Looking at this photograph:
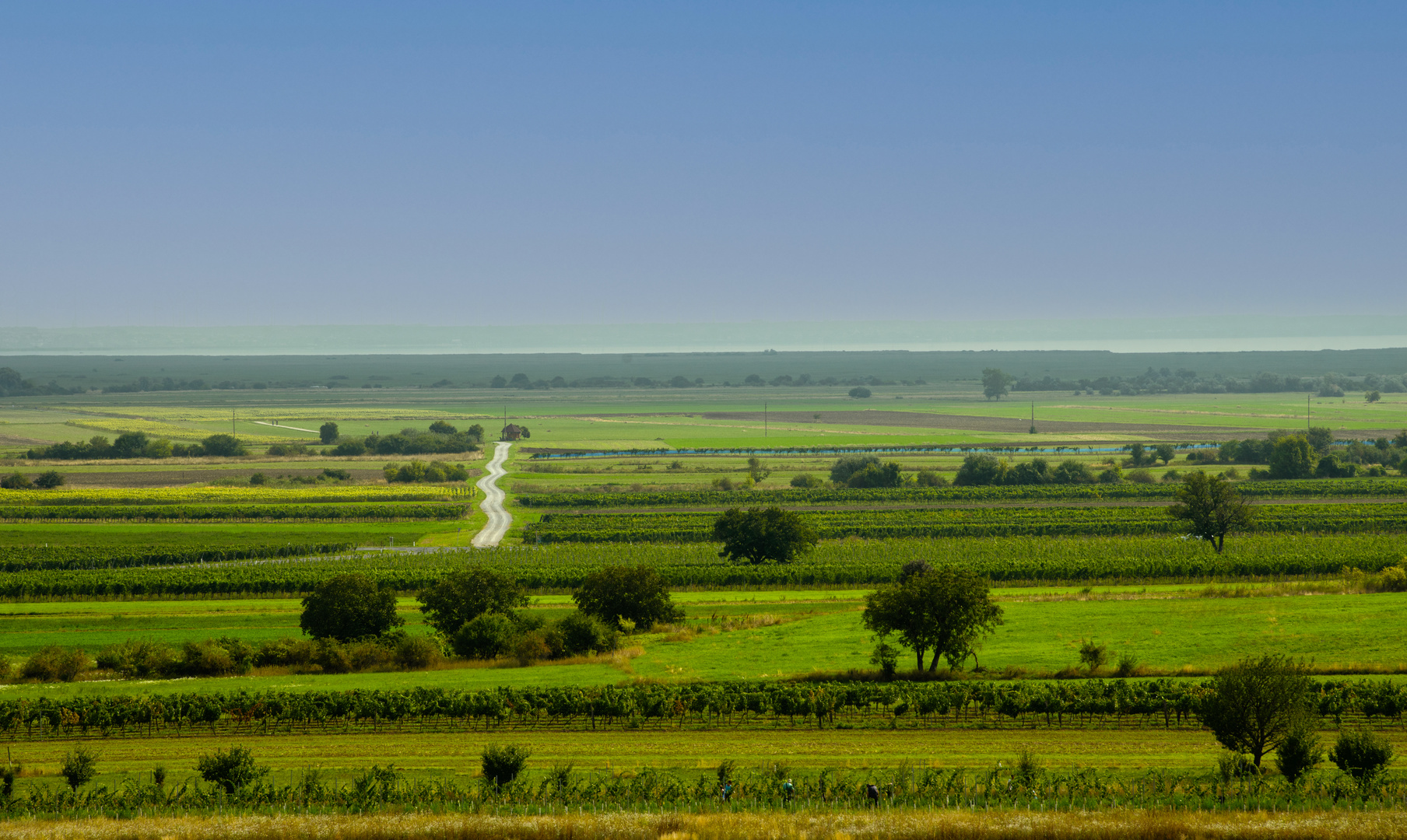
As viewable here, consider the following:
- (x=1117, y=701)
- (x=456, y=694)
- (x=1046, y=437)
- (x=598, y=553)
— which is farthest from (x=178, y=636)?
(x=1046, y=437)

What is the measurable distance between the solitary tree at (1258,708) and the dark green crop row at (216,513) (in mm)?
67319

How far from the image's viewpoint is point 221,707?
3675cm

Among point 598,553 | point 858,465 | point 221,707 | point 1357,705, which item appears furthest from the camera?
point 858,465

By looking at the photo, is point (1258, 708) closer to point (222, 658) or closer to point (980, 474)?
point (222, 658)

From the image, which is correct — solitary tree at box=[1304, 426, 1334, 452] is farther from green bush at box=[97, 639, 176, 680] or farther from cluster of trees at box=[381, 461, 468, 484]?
green bush at box=[97, 639, 176, 680]

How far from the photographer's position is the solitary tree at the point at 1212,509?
7200cm

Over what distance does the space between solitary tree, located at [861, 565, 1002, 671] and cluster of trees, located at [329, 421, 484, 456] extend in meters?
101

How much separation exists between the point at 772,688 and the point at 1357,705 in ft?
58.1

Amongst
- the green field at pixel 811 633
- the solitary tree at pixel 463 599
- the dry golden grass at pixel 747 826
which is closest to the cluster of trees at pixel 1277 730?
the dry golden grass at pixel 747 826

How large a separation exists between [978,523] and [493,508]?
126 feet

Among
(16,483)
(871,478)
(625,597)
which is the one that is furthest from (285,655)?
(16,483)

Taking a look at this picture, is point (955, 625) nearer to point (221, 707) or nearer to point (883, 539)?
point (221, 707)

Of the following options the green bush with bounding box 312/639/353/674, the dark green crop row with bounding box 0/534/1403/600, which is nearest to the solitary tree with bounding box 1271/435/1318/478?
the dark green crop row with bounding box 0/534/1403/600

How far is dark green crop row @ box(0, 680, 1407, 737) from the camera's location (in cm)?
3556
